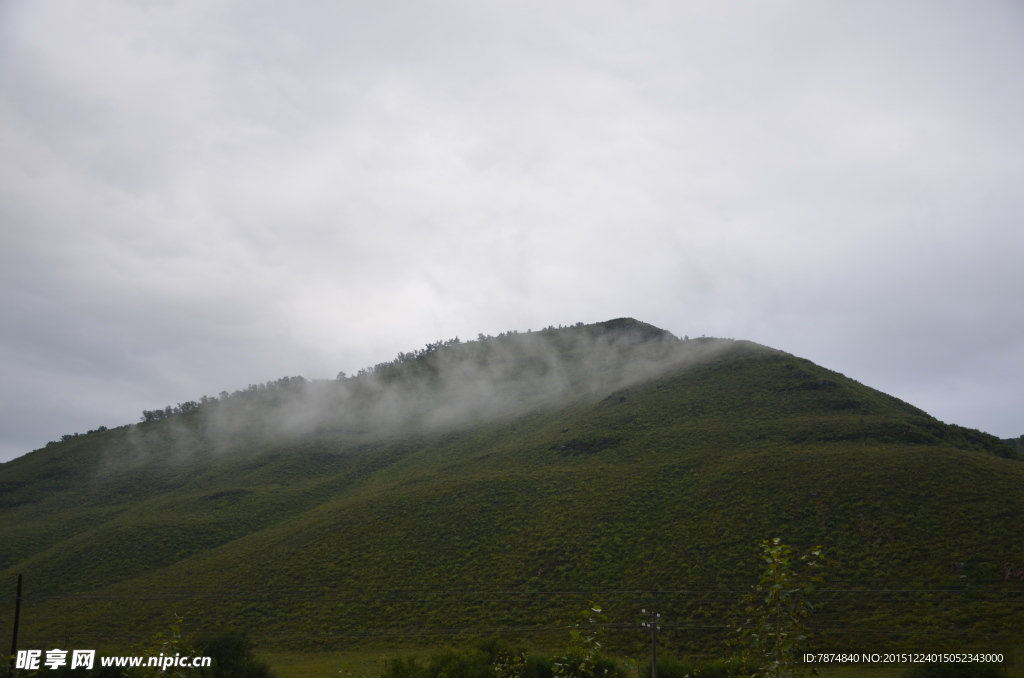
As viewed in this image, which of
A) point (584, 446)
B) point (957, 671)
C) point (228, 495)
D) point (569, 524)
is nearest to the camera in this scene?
point (957, 671)

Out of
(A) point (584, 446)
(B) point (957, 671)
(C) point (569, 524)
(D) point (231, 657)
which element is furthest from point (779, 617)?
(A) point (584, 446)

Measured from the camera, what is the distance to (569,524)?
56.6 meters

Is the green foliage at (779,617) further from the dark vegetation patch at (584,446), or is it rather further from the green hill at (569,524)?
the dark vegetation patch at (584,446)

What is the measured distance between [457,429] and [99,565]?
54.7m

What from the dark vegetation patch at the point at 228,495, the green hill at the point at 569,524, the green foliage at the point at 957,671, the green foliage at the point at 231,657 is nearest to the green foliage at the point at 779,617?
the green foliage at the point at 957,671

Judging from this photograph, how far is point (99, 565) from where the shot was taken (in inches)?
2657

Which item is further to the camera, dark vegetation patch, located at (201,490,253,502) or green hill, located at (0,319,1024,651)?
dark vegetation patch, located at (201,490,253,502)

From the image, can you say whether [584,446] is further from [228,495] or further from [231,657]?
[231,657]

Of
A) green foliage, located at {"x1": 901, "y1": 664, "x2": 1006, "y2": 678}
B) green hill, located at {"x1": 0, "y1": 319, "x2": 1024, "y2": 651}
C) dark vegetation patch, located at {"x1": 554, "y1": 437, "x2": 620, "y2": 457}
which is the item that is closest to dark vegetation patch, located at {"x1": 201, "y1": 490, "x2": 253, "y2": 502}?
green hill, located at {"x1": 0, "y1": 319, "x2": 1024, "y2": 651}

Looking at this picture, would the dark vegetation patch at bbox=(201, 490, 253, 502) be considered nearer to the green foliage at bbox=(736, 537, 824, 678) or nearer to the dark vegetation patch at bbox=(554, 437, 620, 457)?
the dark vegetation patch at bbox=(554, 437, 620, 457)

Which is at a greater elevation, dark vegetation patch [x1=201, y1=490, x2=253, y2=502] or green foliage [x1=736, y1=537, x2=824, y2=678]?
dark vegetation patch [x1=201, y1=490, x2=253, y2=502]

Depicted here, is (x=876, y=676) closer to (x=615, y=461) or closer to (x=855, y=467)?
(x=855, y=467)

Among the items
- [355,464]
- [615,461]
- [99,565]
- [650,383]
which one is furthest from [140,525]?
[650,383]

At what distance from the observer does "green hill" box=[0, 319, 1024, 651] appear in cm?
4078
